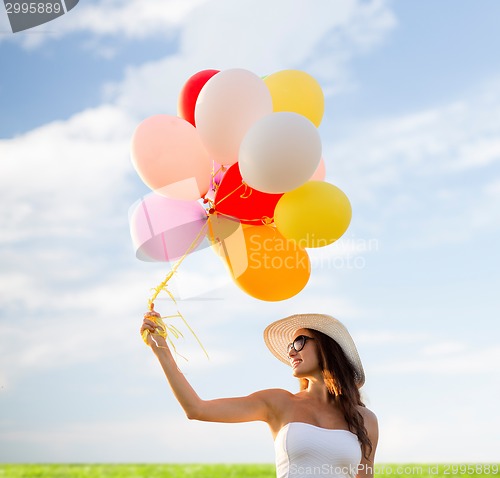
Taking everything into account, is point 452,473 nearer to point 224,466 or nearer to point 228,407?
point 224,466

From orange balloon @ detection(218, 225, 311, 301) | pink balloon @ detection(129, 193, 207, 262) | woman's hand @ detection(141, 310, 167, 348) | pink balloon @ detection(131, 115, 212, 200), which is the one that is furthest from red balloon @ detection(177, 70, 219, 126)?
woman's hand @ detection(141, 310, 167, 348)

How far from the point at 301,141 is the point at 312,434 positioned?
1.20 metres

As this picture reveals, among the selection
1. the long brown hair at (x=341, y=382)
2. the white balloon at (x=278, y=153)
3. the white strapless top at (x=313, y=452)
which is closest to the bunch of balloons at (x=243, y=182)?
the white balloon at (x=278, y=153)

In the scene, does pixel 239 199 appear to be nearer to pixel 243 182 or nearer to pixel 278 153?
pixel 243 182

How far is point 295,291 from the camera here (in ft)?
9.93

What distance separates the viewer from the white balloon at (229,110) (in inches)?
111

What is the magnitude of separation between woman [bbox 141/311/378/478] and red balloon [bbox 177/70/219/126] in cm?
104

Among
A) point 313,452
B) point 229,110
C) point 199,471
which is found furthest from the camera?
point 199,471

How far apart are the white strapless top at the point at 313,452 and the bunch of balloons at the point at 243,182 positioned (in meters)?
0.61

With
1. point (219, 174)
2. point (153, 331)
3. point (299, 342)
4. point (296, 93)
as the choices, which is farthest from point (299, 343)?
point (296, 93)

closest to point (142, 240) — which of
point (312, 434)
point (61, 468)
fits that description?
point (312, 434)

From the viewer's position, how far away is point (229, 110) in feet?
9.24

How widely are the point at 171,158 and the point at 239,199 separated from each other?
0.34m

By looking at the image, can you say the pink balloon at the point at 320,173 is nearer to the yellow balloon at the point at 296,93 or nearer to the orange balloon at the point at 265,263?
the yellow balloon at the point at 296,93
